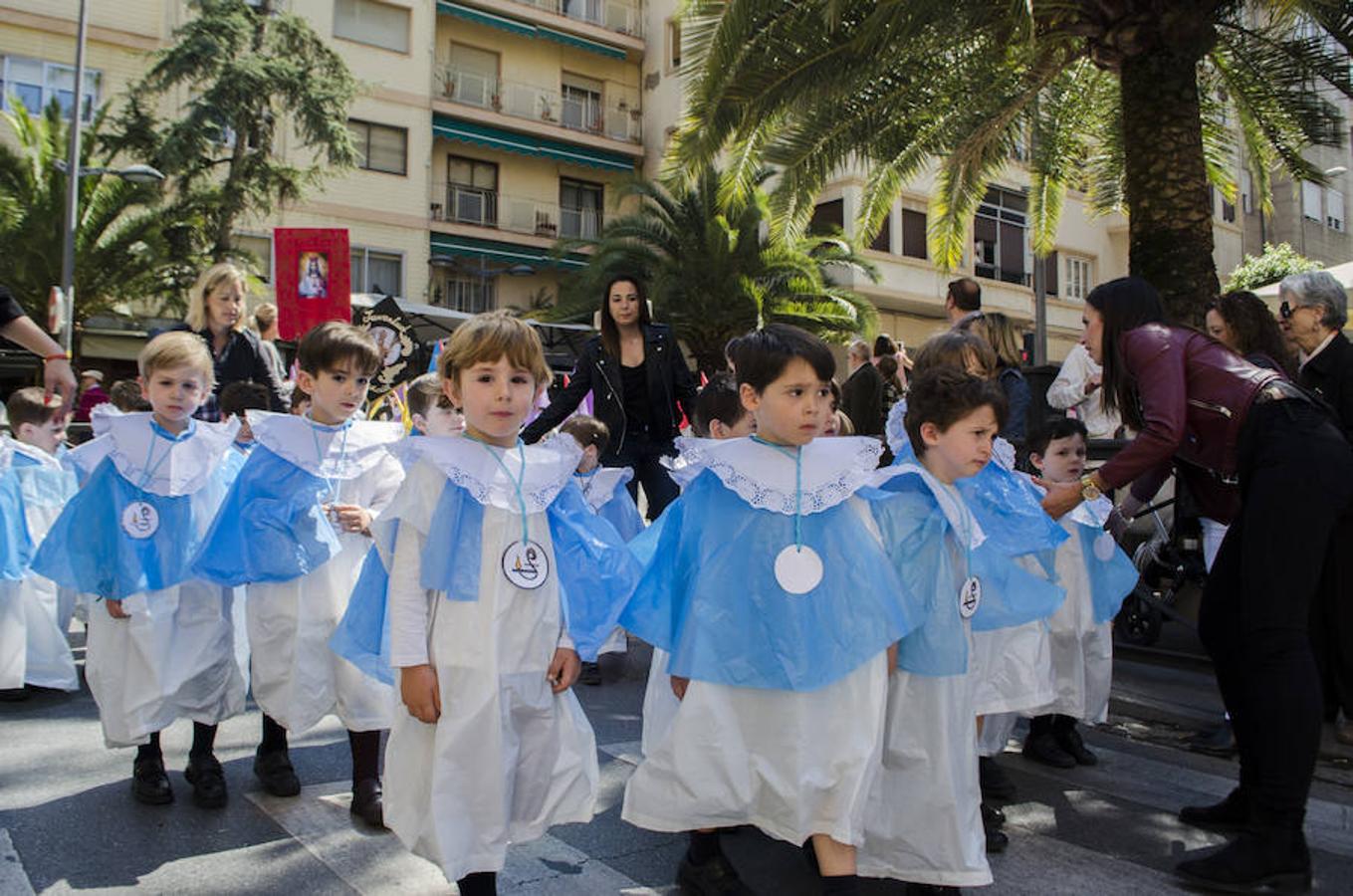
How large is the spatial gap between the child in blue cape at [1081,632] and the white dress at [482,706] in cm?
243

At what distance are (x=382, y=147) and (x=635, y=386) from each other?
23925 mm

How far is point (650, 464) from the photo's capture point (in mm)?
6480

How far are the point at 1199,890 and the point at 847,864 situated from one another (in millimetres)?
1241

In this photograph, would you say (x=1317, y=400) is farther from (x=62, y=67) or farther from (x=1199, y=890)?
(x=62, y=67)

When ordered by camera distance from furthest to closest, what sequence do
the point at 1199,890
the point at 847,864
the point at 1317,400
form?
the point at 1317,400 → the point at 1199,890 → the point at 847,864

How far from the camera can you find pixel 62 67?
78.9 ft

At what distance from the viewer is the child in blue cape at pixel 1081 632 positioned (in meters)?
4.57

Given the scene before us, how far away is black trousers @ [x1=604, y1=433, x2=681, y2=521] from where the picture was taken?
6441 millimetres

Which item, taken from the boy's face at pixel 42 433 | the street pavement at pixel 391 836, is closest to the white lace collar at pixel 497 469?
the street pavement at pixel 391 836

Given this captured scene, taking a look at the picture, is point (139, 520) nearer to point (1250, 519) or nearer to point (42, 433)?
point (42, 433)

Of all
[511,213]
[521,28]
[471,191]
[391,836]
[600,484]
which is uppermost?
[521,28]

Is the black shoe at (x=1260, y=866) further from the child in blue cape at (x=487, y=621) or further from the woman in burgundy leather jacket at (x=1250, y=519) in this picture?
the child in blue cape at (x=487, y=621)

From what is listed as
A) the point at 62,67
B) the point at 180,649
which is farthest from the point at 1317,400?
the point at 62,67

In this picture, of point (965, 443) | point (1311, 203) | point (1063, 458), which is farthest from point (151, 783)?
point (1311, 203)
